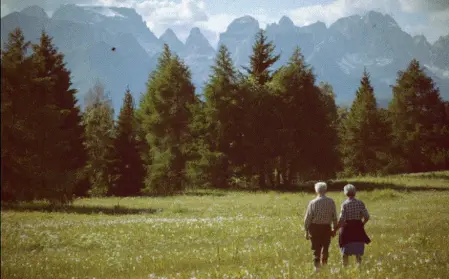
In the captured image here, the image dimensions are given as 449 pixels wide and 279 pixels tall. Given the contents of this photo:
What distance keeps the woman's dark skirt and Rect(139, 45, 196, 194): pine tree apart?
3709cm

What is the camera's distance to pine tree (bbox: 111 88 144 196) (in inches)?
1998

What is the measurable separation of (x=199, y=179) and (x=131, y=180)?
12628mm

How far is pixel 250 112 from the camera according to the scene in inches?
1721

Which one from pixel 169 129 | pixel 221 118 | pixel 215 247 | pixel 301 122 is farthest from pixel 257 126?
pixel 215 247

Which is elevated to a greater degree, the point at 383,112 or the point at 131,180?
the point at 383,112

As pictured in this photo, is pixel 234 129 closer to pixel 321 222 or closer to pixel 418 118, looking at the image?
pixel 418 118

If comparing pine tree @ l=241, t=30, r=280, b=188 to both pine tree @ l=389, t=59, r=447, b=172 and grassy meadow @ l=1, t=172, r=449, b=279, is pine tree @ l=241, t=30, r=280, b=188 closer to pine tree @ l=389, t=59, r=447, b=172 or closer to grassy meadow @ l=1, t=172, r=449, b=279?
grassy meadow @ l=1, t=172, r=449, b=279

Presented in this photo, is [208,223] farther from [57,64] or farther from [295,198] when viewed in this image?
[57,64]

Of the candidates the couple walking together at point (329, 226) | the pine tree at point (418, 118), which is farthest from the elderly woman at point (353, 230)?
the pine tree at point (418, 118)

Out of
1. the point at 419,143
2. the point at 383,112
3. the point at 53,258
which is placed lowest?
the point at 53,258

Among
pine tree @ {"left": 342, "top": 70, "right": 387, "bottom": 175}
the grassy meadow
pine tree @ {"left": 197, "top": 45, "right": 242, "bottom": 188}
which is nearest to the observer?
the grassy meadow

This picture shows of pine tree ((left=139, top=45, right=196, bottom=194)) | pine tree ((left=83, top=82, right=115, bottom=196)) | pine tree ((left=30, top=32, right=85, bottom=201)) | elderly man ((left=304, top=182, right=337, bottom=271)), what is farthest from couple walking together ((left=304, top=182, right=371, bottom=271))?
pine tree ((left=83, top=82, right=115, bottom=196))

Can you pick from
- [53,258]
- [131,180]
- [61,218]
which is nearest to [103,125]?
[131,180]

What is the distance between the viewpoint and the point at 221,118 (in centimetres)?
4381
